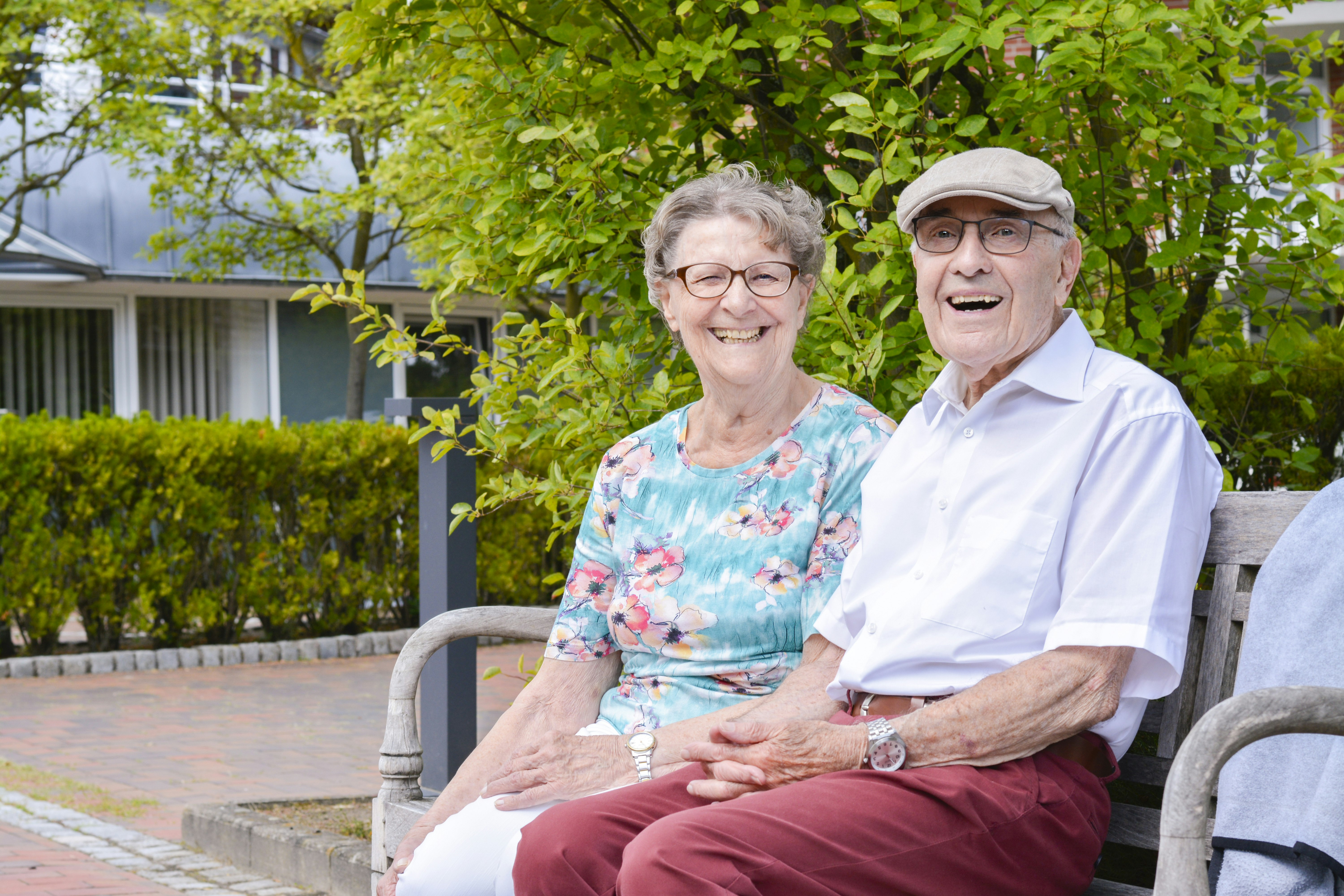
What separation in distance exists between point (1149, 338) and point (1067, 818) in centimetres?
163

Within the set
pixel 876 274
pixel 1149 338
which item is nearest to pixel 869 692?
pixel 876 274

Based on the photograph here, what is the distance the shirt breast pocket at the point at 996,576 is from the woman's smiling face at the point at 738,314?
2.21ft

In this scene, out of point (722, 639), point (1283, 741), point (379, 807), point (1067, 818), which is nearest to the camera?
point (1283, 741)

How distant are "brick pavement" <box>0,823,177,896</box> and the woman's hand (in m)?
2.49

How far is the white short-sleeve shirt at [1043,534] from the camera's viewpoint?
2143mm

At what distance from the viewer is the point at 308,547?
1005 cm

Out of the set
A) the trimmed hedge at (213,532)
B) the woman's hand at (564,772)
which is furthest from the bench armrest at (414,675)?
the trimmed hedge at (213,532)

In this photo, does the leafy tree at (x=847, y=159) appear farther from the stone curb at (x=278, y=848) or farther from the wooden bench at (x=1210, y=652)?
the stone curb at (x=278, y=848)

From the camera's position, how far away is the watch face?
2211 mm

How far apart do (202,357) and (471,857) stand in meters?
16.7

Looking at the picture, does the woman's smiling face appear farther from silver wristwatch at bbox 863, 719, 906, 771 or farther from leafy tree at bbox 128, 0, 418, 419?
leafy tree at bbox 128, 0, 418, 419

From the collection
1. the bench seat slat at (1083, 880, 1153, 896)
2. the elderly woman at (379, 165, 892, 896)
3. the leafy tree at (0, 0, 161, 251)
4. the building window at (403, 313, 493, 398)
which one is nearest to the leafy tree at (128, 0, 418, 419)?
the leafy tree at (0, 0, 161, 251)

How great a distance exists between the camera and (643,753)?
2.61m

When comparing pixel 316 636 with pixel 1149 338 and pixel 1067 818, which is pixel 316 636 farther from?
pixel 1067 818
